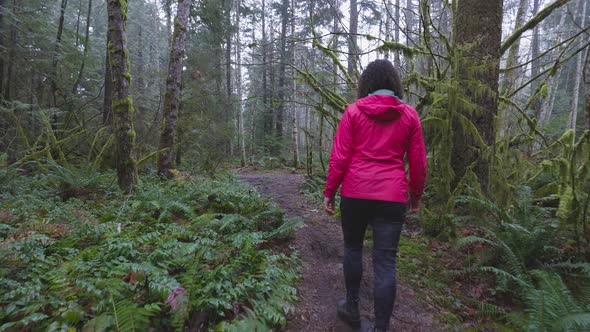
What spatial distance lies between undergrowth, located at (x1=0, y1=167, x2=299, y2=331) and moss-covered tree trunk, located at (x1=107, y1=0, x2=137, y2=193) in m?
1.29

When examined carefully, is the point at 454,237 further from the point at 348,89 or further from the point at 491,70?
the point at 348,89

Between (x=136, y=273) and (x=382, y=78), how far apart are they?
8.85 feet

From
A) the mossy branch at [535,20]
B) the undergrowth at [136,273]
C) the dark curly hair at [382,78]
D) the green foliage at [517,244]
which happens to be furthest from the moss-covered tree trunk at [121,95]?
the mossy branch at [535,20]

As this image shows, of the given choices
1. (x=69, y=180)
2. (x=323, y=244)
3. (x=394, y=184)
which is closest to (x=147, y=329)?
(x=394, y=184)

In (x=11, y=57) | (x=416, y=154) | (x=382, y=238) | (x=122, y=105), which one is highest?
(x=11, y=57)

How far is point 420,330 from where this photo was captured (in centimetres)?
269

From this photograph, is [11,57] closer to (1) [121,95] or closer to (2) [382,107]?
(1) [121,95]

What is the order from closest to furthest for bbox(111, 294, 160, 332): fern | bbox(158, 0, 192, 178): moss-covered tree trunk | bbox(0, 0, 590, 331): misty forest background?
bbox(111, 294, 160, 332): fern → bbox(0, 0, 590, 331): misty forest background → bbox(158, 0, 192, 178): moss-covered tree trunk

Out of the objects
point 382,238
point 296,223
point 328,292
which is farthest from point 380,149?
point 296,223

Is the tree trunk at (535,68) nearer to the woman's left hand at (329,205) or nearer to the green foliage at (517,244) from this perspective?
the green foliage at (517,244)

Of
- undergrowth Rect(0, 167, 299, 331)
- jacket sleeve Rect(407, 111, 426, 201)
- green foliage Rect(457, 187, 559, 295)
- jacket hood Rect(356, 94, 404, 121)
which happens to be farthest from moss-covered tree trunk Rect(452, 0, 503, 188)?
undergrowth Rect(0, 167, 299, 331)

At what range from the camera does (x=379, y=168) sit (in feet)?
7.85

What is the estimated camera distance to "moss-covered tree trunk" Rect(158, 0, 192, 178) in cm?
782

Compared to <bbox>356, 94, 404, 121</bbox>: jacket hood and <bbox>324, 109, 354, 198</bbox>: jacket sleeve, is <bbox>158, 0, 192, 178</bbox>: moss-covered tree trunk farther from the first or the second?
<bbox>356, 94, 404, 121</bbox>: jacket hood
